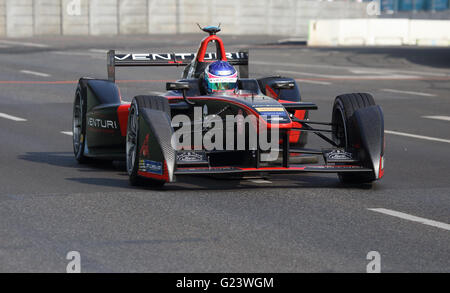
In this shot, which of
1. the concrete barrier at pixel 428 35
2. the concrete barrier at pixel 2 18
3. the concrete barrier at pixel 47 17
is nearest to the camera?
the concrete barrier at pixel 428 35

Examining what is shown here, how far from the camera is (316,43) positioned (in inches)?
2013

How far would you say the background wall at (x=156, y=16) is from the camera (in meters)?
56.2

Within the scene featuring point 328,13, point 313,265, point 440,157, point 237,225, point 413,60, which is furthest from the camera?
point 328,13

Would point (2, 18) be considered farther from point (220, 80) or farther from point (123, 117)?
point (220, 80)

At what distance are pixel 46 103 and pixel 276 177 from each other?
10154 mm

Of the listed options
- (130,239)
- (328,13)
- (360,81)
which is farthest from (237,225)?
(328,13)

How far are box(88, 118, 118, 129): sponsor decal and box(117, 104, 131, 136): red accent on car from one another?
88mm

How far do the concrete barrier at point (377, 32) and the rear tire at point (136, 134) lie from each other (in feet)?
136

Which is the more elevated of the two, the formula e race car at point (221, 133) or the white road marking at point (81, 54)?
the formula e race car at point (221, 133)

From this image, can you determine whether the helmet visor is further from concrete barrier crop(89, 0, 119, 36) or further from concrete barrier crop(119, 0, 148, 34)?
concrete barrier crop(119, 0, 148, 34)

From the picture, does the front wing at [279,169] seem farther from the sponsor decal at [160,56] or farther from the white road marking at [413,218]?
the sponsor decal at [160,56]

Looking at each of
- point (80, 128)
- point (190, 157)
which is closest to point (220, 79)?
point (190, 157)

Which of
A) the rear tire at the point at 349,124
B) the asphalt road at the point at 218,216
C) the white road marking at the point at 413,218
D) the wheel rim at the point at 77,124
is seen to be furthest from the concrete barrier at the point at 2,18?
the white road marking at the point at 413,218
